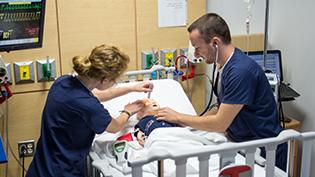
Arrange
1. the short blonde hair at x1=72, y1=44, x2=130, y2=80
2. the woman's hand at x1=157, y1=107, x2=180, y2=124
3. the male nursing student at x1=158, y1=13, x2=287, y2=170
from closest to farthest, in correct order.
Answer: the short blonde hair at x1=72, y1=44, x2=130, y2=80 < the male nursing student at x1=158, y1=13, x2=287, y2=170 < the woman's hand at x1=157, y1=107, x2=180, y2=124

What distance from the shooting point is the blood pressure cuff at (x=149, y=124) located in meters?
2.28

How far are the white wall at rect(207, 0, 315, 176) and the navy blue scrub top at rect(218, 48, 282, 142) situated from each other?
988mm

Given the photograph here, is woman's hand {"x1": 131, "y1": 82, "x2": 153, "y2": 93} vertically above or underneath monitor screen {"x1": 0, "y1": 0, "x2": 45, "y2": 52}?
underneath

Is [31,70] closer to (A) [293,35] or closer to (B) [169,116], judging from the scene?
(B) [169,116]

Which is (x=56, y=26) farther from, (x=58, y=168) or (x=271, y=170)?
(x=271, y=170)

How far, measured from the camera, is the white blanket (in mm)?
1988

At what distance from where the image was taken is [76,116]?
197 cm

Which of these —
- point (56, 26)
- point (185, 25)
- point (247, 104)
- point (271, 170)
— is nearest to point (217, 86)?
point (247, 104)

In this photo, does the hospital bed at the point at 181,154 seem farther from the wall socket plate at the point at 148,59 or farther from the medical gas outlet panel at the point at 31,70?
the medical gas outlet panel at the point at 31,70

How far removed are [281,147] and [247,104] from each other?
36 centimetres

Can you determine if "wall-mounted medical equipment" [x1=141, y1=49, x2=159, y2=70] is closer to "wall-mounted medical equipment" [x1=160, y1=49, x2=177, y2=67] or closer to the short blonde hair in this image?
"wall-mounted medical equipment" [x1=160, y1=49, x2=177, y2=67]

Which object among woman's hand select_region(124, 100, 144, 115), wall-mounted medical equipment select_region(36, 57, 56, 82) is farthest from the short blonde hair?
wall-mounted medical equipment select_region(36, 57, 56, 82)

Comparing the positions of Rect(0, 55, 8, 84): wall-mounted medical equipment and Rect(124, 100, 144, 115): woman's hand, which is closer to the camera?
Rect(124, 100, 144, 115): woman's hand

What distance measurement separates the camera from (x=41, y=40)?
2537 mm
